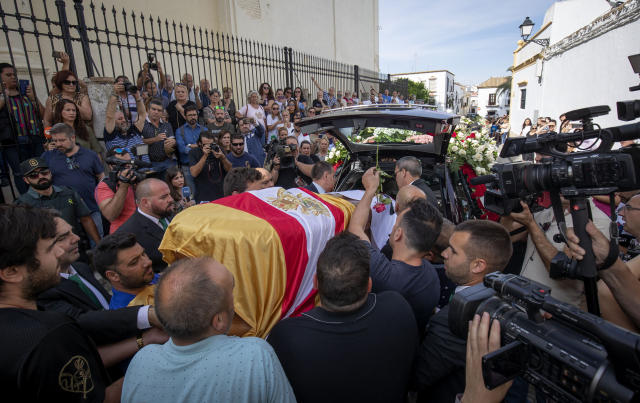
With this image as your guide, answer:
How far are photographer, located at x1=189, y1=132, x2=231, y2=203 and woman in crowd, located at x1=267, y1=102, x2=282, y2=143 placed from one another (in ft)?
10.5


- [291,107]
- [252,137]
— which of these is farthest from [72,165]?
[291,107]

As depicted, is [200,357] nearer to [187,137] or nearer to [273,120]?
[187,137]

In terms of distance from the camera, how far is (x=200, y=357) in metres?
1.25

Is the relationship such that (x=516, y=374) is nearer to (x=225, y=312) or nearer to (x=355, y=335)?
(x=355, y=335)

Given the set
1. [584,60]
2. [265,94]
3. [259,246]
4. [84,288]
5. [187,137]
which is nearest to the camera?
[259,246]

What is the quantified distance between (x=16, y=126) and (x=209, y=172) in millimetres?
2594

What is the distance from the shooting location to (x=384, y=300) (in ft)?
5.28

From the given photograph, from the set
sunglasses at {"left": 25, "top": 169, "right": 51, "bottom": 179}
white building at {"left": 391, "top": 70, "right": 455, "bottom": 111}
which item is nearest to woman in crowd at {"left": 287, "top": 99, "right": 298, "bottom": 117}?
sunglasses at {"left": 25, "top": 169, "right": 51, "bottom": 179}

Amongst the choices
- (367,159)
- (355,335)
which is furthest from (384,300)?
(367,159)

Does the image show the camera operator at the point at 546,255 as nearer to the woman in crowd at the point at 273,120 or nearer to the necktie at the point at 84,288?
the necktie at the point at 84,288

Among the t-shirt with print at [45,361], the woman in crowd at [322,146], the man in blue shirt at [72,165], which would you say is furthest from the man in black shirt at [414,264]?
the woman in crowd at [322,146]

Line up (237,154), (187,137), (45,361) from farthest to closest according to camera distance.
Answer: (187,137)
(237,154)
(45,361)

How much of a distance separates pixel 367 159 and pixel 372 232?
1316 millimetres

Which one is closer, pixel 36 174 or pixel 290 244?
pixel 290 244
